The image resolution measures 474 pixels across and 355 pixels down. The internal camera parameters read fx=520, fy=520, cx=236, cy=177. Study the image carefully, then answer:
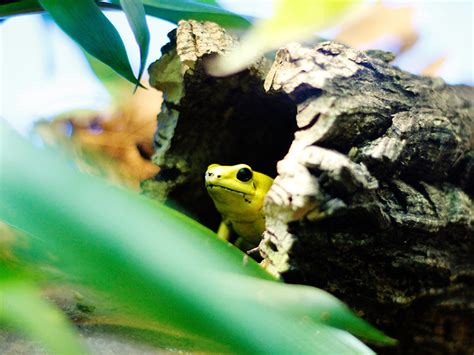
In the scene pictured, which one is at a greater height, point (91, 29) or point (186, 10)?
point (186, 10)

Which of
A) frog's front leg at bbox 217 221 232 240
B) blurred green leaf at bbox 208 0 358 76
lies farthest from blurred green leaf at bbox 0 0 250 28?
blurred green leaf at bbox 208 0 358 76

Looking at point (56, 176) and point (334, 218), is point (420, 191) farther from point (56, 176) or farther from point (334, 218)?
point (56, 176)

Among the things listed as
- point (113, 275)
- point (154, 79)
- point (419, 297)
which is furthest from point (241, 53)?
point (154, 79)

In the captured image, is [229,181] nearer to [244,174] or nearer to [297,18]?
[244,174]

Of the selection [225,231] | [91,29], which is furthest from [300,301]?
[225,231]

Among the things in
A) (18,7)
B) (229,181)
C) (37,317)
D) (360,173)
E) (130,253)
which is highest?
(18,7)

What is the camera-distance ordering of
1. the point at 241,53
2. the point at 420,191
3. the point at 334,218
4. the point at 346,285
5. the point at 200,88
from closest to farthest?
the point at 241,53 < the point at 334,218 < the point at 346,285 < the point at 420,191 < the point at 200,88

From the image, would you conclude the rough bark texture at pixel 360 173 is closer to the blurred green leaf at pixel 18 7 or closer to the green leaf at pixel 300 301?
the green leaf at pixel 300 301
